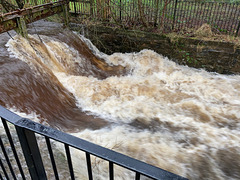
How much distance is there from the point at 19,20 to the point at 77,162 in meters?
4.64

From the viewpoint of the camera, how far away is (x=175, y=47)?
23.9ft

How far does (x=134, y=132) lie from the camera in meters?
4.20

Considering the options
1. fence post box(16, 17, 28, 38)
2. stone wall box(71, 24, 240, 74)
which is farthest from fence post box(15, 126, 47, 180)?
stone wall box(71, 24, 240, 74)

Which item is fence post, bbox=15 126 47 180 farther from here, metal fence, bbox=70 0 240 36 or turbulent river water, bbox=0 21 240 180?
→ metal fence, bbox=70 0 240 36

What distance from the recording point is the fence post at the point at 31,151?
130 centimetres

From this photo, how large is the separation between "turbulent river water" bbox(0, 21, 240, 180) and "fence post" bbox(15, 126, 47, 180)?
3.64 ft

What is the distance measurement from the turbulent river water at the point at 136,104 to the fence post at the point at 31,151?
3.64ft

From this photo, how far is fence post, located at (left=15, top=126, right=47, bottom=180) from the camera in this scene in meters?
1.30

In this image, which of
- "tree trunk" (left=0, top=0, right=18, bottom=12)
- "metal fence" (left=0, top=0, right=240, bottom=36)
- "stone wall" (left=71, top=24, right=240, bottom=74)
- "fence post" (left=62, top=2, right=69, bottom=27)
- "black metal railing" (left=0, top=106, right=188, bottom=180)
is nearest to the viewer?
"black metal railing" (left=0, top=106, right=188, bottom=180)

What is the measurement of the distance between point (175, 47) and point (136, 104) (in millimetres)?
3212

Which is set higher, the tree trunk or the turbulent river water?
the tree trunk

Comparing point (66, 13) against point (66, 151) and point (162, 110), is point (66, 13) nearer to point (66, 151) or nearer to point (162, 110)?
point (162, 110)

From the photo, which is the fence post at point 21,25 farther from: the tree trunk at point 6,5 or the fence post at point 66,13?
the fence post at point 66,13

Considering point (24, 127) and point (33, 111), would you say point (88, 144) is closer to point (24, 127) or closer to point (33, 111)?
point (24, 127)
